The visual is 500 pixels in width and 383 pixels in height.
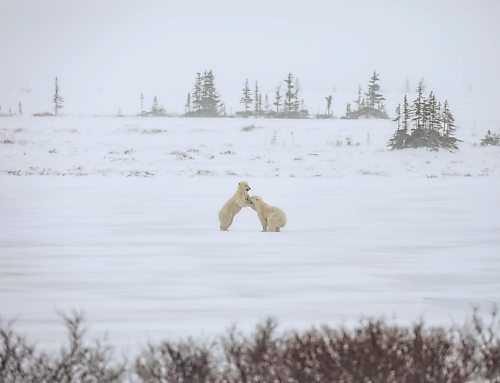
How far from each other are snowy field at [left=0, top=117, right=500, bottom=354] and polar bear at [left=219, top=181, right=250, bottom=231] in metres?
0.41

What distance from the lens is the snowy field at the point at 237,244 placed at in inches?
333

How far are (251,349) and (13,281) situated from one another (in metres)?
5.53

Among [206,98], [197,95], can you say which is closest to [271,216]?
[206,98]

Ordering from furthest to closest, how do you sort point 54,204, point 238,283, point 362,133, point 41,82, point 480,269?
point 41,82 < point 362,133 < point 54,204 < point 480,269 < point 238,283

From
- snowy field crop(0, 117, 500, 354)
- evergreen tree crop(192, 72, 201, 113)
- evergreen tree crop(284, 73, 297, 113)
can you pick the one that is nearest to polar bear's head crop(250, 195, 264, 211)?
snowy field crop(0, 117, 500, 354)

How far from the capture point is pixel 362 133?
46594 millimetres

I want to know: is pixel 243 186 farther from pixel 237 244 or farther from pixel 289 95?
pixel 289 95

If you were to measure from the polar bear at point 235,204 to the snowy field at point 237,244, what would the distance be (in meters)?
0.41

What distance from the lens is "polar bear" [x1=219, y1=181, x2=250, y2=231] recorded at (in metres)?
14.2

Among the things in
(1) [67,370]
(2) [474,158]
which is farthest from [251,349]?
(2) [474,158]

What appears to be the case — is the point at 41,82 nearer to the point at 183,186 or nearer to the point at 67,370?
the point at 183,186

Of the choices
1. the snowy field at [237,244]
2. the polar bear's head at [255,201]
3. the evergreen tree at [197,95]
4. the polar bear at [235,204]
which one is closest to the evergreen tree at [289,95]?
the evergreen tree at [197,95]

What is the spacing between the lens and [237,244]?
13375 millimetres

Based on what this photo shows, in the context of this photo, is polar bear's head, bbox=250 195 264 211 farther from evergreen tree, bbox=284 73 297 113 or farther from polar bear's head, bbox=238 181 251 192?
evergreen tree, bbox=284 73 297 113
